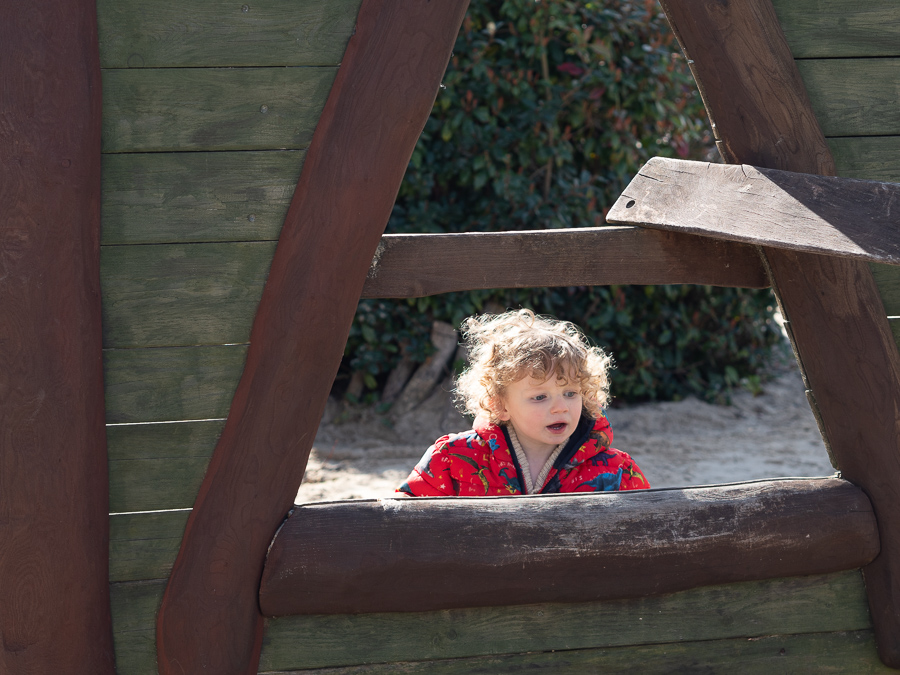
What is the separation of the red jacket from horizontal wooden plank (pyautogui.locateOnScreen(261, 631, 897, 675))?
0.46m

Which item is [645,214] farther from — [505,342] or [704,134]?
[704,134]

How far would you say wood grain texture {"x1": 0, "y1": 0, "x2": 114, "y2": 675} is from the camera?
1603mm

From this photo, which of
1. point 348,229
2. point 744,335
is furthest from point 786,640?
point 744,335

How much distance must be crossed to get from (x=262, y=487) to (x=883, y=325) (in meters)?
1.41

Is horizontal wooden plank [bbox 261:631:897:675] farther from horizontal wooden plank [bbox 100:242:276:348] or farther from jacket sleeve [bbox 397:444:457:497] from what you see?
horizontal wooden plank [bbox 100:242:276:348]

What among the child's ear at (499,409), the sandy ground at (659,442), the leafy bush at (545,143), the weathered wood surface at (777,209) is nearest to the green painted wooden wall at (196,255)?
the weathered wood surface at (777,209)

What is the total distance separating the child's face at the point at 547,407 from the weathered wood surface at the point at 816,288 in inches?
22.9

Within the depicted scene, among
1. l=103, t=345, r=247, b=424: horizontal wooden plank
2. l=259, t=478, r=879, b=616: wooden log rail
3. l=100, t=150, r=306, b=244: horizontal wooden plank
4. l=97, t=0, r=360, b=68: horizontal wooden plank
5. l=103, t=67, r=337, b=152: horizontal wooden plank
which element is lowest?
l=259, t=478, r=879, b=616: wooden log rail

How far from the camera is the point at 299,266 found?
1721 mm

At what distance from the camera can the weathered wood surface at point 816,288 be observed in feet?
6.00

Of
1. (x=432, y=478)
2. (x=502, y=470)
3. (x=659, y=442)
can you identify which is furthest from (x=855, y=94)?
(x=659, y=442)

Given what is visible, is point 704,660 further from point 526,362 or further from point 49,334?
point 49,334

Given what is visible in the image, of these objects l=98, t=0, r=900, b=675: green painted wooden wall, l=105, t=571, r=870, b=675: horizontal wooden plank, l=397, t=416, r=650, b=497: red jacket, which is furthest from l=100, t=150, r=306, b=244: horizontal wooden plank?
l=397, t=416, r=650, b=497: red jacket

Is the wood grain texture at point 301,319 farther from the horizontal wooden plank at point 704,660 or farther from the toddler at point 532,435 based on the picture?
the toddler at point 532,435
